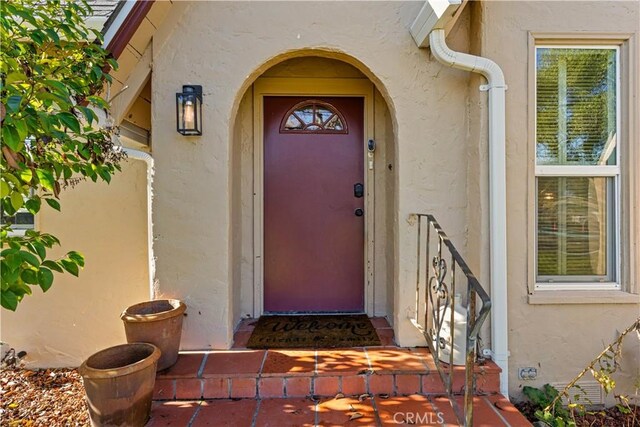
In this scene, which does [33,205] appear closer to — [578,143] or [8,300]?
[8,300]

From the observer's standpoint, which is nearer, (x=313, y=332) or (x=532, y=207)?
(x=532, y=207)

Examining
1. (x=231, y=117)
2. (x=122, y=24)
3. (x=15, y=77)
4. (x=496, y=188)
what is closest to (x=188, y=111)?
(x=231, y=117)

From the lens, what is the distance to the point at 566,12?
2.39 metres

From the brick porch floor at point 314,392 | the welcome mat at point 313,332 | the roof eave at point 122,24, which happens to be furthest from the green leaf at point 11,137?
the welcome mat at point 313,332

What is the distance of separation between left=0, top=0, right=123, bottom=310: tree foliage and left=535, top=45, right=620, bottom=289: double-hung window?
9.05 ft

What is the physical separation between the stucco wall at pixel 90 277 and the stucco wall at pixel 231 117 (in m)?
0.46

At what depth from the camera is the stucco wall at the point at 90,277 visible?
2758 mm

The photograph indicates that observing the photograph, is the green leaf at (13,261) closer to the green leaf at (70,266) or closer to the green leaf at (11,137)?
the green leaf at (70,266)

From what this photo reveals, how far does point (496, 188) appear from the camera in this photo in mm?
2307

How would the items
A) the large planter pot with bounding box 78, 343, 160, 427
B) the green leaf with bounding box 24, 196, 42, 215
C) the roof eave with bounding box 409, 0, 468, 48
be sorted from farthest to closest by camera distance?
the roof eave with bounding box 409, 0, 468, 48, the large planter pot with bounding box 78, 343, 160, 427, the green leaf with bounding box 24, 196, 42, 215

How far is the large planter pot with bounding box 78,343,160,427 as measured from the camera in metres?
1.77

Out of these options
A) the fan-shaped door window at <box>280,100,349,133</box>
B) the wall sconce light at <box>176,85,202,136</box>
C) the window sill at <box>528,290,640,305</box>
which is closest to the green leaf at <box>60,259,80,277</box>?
the wall sconce light at <box>176,85,202,136</box>

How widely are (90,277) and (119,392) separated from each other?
136 centimetres

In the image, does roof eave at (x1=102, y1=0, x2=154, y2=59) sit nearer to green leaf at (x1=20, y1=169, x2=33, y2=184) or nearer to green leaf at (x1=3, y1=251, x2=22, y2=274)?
green leaf at (x1=20, y1=169, x2=33, y2=184)
